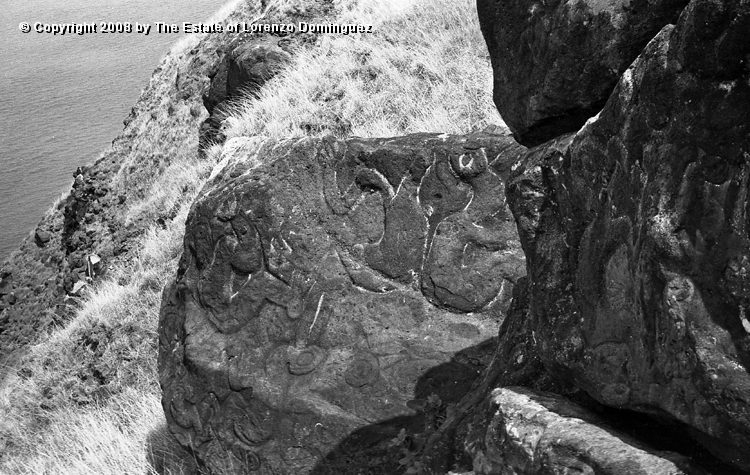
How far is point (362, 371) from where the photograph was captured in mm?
4043

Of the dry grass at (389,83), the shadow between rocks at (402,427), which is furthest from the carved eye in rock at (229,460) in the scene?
the dry grass at (389,83)

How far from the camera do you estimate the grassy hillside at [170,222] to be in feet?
18.0

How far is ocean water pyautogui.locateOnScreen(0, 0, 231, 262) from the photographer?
698 inches

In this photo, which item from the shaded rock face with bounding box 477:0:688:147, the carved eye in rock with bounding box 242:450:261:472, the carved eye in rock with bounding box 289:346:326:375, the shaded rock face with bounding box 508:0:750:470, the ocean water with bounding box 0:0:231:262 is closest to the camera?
the shaded rock face with bounding box 508:0:750:470

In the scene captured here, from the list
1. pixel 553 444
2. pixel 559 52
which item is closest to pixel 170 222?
pixel 559 52

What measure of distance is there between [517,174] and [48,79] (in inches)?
808

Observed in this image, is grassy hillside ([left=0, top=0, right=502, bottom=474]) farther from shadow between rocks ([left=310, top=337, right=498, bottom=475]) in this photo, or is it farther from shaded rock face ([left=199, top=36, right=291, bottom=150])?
shadow between rocks ([left=310, top=337, right=498, bottom=475])

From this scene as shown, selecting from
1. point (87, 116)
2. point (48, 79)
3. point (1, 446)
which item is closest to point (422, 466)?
point (1, 446)

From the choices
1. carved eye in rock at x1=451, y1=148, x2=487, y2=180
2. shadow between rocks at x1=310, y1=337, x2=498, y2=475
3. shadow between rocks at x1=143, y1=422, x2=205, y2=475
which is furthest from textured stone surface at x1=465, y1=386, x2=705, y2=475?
shadow between rocks at x1=143, y1=422, x2=205, y2=475

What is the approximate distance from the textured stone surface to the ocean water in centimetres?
1522

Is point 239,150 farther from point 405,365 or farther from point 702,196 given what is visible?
point 702,196

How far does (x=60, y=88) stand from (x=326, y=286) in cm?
1807

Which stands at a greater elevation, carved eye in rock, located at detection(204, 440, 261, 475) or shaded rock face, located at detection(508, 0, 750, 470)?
shaded rock face, located at detection(508, 0, 750, 470)

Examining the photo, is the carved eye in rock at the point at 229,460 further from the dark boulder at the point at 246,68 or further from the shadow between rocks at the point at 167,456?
the dark boulder at the point at 246,68
